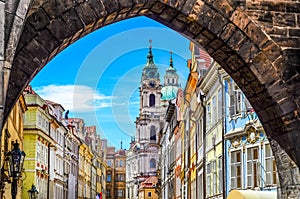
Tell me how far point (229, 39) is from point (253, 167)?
11.6 metres

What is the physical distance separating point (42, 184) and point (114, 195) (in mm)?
85872

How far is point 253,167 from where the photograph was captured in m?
19.2

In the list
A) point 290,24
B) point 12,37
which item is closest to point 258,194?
point 290,24

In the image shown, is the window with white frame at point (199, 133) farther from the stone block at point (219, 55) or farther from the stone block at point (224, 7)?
the stone block at point (224, 7)

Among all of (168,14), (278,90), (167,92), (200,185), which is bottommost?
(200,185)

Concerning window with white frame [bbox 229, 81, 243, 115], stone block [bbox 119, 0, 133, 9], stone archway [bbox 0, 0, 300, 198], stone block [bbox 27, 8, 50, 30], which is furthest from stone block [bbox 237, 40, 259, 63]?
window with white frame [bbox 229, 81, 243, 115]

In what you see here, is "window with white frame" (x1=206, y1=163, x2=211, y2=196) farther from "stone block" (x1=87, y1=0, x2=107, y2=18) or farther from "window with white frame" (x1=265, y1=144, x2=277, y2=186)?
"stone block" (x1=87, y1=0, x2=107, y2=18)

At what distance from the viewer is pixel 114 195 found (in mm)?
122250

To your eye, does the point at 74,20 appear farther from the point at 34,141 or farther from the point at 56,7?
the point at 34,141

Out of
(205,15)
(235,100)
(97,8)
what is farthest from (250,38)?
(235,100)

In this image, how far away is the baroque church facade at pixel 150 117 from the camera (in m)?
100

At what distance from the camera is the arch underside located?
7.41 metres

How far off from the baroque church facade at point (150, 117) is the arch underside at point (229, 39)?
9071cm

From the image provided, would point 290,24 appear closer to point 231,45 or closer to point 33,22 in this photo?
point 231,45
